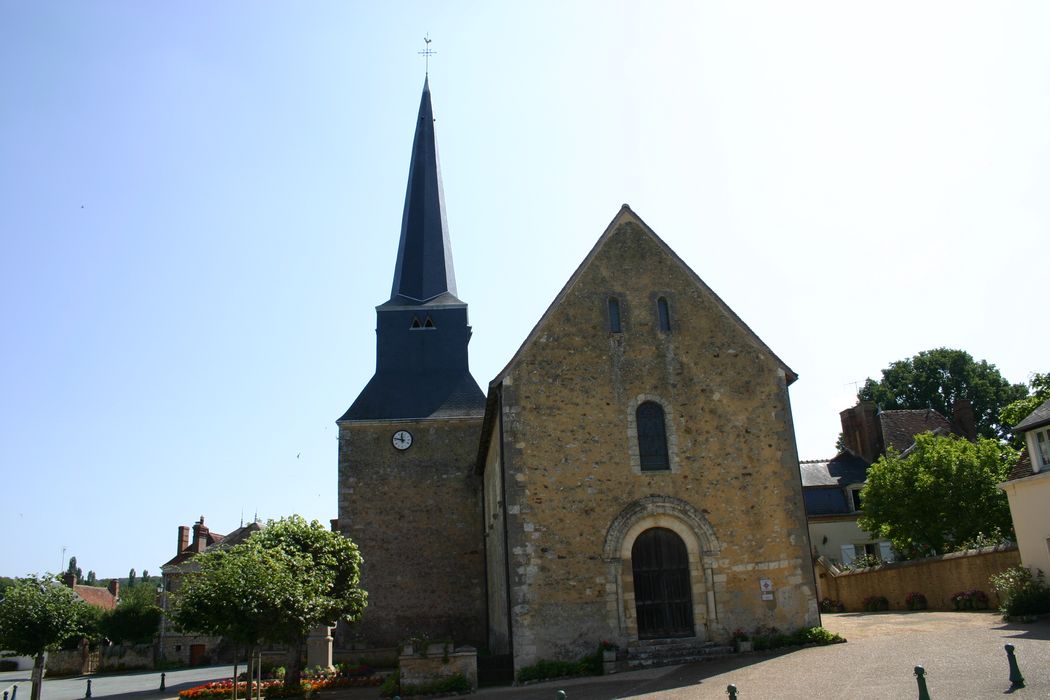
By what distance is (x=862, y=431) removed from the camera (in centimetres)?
3878

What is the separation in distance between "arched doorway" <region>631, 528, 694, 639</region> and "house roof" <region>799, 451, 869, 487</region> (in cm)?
2125

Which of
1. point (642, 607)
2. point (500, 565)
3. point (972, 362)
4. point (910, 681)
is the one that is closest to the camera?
point (910, 681)

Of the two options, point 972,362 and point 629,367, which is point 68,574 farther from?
point 972,362

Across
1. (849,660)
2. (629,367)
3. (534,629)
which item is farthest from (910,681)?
(629,367)

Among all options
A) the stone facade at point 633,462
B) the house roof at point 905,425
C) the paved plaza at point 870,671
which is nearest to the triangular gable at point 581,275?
the stone facade at point 633,462

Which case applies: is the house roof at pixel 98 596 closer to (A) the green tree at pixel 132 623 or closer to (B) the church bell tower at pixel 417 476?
(A) the green tree at pixel 132 623

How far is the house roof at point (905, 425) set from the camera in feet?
122

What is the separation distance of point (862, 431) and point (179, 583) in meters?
34.7

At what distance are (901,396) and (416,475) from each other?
106 ft

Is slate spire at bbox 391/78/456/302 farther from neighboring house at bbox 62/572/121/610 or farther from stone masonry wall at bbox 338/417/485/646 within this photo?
neighboring house at bbox 62/572/121/610

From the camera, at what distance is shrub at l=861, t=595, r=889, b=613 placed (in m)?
23.9

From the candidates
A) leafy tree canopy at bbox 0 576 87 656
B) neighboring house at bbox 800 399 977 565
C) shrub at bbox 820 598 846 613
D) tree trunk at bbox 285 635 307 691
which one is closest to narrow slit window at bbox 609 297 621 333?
Answer: tree trunk at bbox 285 635 307 691

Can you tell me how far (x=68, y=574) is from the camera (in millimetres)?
50344

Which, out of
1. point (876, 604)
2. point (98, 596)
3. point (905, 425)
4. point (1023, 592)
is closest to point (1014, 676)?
point (1023, 592)
